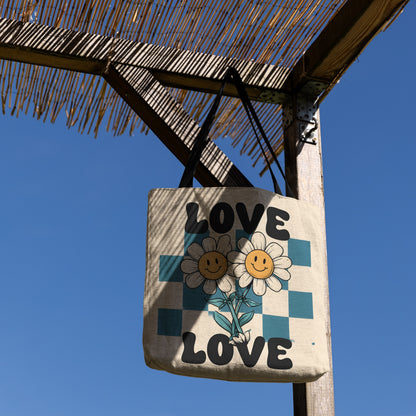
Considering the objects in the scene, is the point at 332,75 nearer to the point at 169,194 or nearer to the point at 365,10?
the point at 365,10

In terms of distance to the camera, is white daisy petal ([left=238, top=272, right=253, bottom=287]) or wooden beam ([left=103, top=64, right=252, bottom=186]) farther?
wooden beam ([left=103, top=64, right=252, bottom=186])

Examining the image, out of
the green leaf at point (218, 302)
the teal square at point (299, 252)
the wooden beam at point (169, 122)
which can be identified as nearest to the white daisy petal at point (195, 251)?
the green leaf at point (218, 302)

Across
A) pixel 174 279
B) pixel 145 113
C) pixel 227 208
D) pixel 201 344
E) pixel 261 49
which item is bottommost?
pixel 201 344

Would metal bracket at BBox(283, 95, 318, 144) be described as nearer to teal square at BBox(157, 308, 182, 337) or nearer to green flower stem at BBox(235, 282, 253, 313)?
green flower stem at BBox(235, 282, 253, 313)

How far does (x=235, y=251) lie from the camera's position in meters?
1.44

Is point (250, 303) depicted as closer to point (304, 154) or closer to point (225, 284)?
point (225, 284)

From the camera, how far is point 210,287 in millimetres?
1404

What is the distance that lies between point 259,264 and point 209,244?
0.12m

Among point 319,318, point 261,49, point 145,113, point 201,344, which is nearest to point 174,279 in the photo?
point 201,344

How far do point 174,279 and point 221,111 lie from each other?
97cm

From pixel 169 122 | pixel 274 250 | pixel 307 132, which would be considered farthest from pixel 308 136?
pixel 274 250

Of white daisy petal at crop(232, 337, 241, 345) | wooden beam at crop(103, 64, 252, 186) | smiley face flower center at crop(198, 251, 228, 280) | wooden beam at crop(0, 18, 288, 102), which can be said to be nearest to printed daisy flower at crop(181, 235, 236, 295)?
smiley face flower center at crop(198, 251, 228, 280)

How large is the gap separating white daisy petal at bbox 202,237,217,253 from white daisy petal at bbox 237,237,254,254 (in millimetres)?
56

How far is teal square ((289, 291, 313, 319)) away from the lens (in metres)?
1.44
